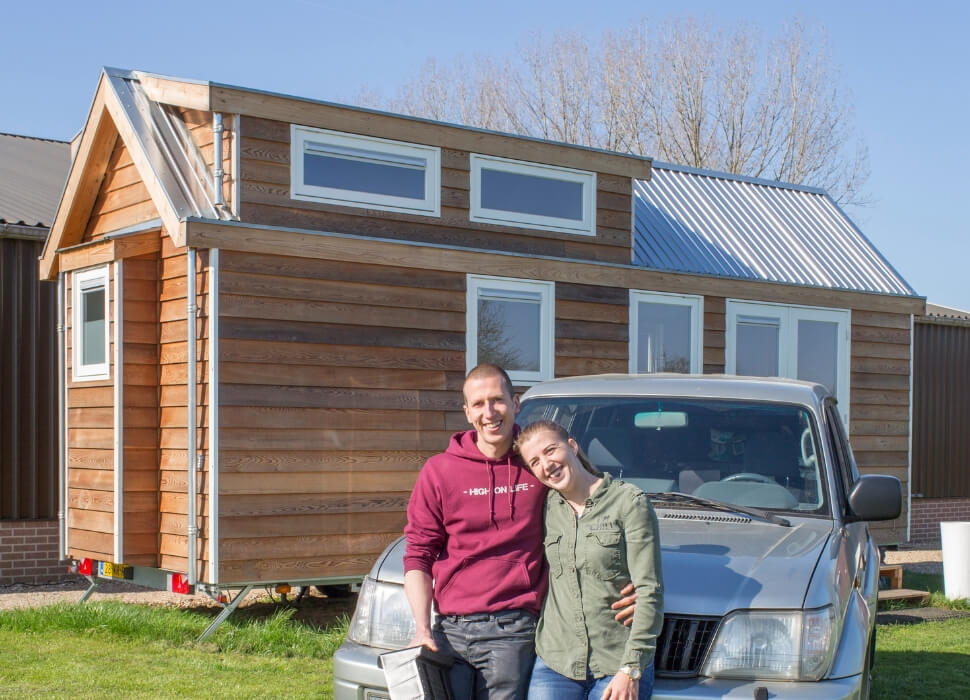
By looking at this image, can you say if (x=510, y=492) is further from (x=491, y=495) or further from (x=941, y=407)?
(x=941, y=407)

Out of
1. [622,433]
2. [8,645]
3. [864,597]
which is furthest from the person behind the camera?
[8,645]

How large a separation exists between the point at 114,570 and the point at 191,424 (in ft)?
5.29

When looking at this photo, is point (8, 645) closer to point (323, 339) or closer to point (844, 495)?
point (323, 339)

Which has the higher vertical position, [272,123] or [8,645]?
[272,123]

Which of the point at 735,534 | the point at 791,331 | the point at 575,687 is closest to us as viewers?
the point at 575,687

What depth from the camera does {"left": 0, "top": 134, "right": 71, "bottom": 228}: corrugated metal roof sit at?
1288cm

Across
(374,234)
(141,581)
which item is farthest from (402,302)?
(141,581)

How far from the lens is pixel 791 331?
1301 centimetres

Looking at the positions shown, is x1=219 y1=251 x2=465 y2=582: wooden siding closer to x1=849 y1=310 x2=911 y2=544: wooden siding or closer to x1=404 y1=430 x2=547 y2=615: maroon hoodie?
x1=404 y1=430 x2=547 y2=615: maroon hoodie

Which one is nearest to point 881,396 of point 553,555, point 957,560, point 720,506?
point 957,560

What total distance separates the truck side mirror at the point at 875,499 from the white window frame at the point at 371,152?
5805mm

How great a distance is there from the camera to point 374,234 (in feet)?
32.4

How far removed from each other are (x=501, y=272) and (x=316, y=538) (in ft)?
9.40

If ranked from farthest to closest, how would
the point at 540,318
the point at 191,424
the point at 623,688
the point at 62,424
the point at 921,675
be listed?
the point at 540,318, the point at 62,424, the point at 191,424, the point at 921,675, the point at 623,688
